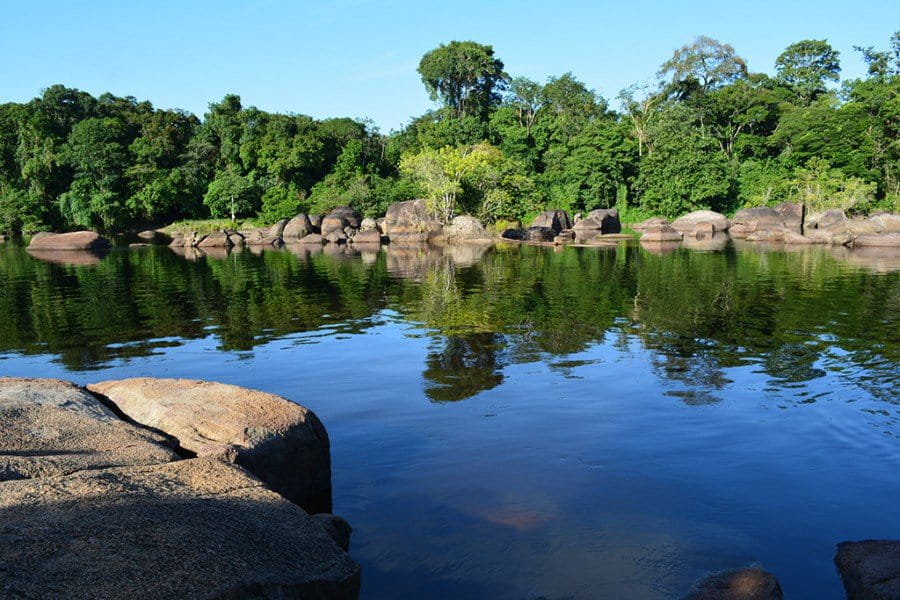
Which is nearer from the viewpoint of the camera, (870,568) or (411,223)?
(870,568)

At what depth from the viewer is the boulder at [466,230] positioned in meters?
50.2

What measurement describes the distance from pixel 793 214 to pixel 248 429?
5285cm

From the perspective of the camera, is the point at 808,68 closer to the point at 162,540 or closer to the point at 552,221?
the point at 552,221

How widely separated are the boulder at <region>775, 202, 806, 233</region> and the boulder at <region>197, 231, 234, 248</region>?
1624 inches

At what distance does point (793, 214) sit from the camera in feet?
168

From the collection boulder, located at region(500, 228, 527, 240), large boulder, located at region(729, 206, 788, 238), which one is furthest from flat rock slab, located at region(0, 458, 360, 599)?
large boulder, located at region(729, 206, 788, 238)

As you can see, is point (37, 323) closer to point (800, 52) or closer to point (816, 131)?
point (816, 131)

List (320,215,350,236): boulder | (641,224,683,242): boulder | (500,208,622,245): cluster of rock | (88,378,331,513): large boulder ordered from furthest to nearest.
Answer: (320,215,350,236): boulder
(500,208,622,245): cluster of rock
(641,224,683,242): boulder
(88,378,331,513): large boulder

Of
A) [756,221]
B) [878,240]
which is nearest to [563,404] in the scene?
[878,240]

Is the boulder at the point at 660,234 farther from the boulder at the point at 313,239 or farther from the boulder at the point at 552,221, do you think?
the boulder at the point at 313,239

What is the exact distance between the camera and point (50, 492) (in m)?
4.45

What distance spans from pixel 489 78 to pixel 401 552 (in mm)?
71782

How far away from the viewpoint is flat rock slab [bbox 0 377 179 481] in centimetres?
514

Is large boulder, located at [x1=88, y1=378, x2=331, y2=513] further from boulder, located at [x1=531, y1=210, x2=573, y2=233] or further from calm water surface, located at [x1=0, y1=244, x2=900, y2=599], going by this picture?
boulder, located at [x1=531, y1=210, x2=573, y2=233]
